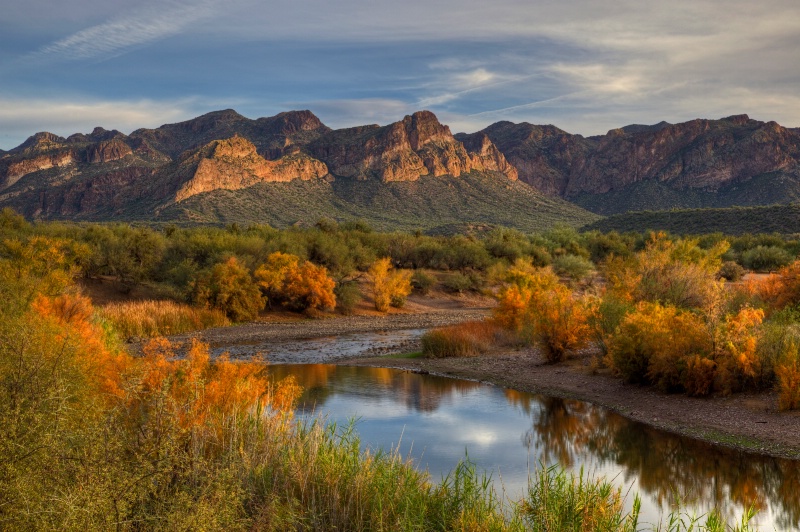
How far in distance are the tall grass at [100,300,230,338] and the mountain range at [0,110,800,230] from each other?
180 feet

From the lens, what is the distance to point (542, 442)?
49.9 feet

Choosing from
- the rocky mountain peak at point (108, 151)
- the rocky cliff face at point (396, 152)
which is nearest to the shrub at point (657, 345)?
the rocky cliff face at point (396, 152)

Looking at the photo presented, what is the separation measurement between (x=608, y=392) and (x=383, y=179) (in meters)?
110

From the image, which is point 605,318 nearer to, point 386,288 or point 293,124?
point 386,288

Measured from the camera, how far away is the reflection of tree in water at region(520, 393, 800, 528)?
38.1 feet

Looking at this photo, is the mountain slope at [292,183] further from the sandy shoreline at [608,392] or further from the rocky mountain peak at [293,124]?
the sandy shoreline at [608,392]

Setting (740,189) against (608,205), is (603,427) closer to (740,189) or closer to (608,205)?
(740,189)

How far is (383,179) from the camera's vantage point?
127 meters

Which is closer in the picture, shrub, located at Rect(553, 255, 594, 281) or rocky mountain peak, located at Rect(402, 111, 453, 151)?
shrub, located at Rect(553, 255, 594, 281)

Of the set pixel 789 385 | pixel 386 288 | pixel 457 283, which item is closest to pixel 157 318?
pixel 386 288

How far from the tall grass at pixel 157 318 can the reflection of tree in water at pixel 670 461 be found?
2082 centimetres

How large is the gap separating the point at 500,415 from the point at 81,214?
116 metres

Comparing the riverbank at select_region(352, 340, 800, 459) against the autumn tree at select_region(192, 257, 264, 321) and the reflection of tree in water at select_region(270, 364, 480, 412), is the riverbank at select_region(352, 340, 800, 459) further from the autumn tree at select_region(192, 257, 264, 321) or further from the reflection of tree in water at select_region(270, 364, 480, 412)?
the autumn tree at select_region(192, 257, 264, 321)

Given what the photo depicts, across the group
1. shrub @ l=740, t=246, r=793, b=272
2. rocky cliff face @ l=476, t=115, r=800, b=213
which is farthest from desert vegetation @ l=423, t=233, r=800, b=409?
rocky cliff face @ l=476, t=115, r=800, b=213
